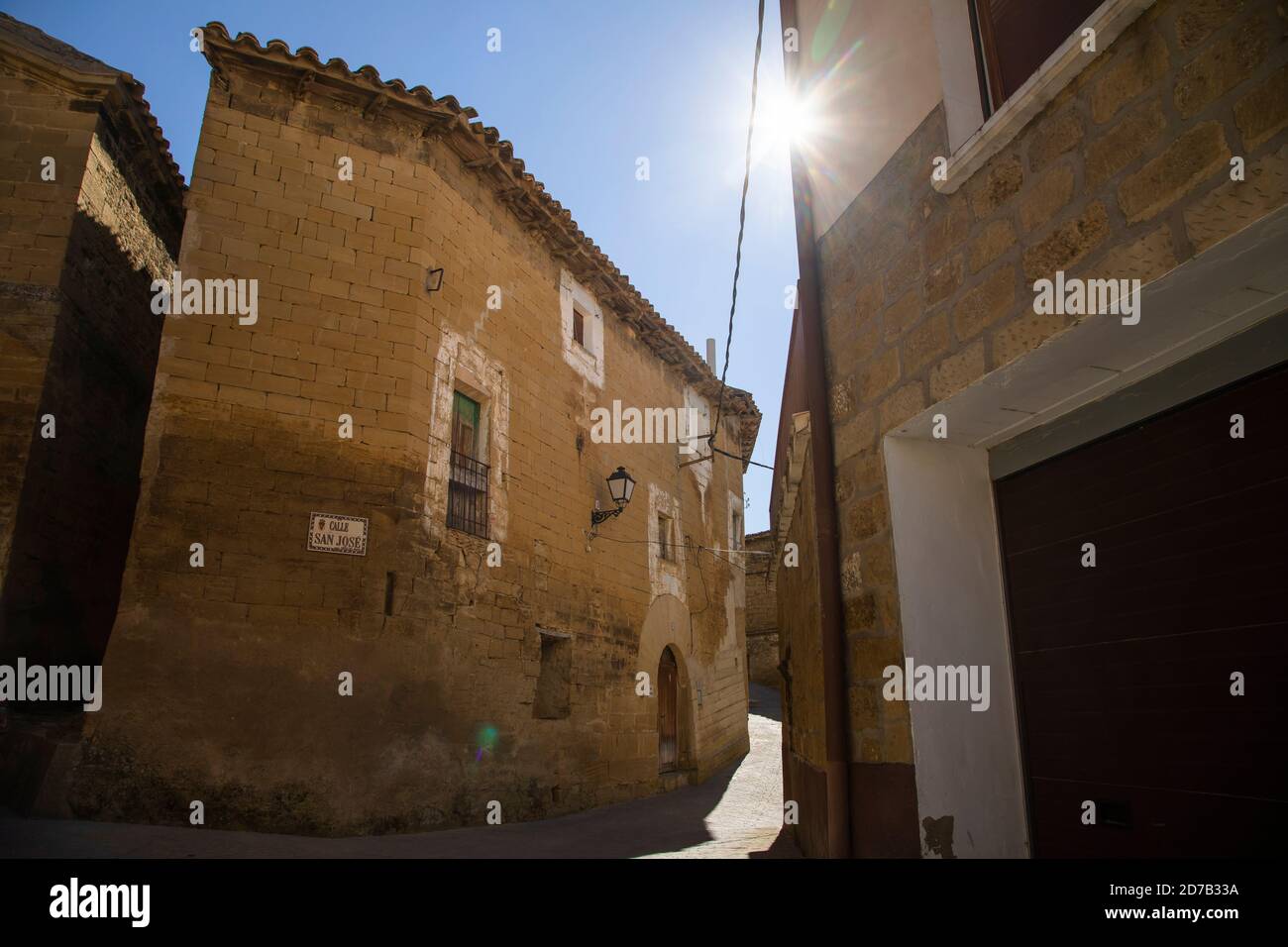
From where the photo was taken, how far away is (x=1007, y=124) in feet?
9.22

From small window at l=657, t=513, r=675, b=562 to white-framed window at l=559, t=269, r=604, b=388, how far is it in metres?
2.62

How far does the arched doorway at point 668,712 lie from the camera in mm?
11938

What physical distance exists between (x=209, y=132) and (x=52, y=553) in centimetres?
417

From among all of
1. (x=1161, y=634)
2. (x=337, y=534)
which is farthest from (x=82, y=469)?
(x=1161, y=634)

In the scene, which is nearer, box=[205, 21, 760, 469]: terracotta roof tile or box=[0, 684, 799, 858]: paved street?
box=[0, 684, 799, 858]: paved street

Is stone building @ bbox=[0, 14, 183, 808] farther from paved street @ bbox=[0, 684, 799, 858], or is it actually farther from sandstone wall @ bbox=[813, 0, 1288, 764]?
sandstone wall @ bbox=[813, 0, 1288, 764]

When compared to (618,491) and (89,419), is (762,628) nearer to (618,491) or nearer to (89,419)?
(618,491)

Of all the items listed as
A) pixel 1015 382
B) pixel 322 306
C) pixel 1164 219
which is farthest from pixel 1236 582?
pixel 322 306

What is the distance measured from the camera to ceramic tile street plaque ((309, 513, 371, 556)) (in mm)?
6918

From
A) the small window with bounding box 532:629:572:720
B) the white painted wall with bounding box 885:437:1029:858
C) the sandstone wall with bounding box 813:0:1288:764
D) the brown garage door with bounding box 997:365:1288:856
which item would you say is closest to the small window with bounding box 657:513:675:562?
the small window with bounding box 532:629:572:720

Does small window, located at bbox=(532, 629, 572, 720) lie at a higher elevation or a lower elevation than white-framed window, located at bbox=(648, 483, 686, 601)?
lower

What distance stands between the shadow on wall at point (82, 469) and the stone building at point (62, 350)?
0.06 ft

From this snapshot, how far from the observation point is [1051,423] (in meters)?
3.17
